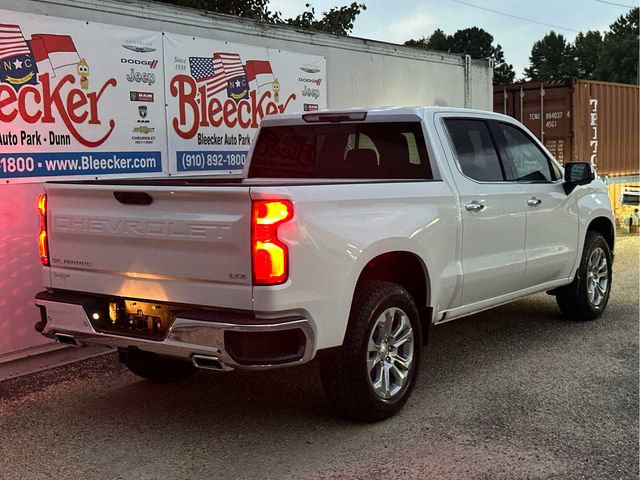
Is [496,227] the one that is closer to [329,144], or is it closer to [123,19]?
[329,144]

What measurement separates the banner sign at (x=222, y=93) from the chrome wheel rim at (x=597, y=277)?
3.62 meters

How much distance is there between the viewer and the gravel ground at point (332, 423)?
151 inches

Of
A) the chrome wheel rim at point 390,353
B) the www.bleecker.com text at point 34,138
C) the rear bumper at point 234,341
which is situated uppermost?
the www.bleecker.com text at point 34,138

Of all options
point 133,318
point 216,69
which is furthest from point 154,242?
point 216,69

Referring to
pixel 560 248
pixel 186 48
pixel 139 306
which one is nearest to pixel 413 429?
pixel 139 306

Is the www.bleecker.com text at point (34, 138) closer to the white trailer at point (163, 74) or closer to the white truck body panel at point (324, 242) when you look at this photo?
the white trailer at point (163, 74)

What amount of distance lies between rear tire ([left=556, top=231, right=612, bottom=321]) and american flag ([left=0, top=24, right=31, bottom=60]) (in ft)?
16.6

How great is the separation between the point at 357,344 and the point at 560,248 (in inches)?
111

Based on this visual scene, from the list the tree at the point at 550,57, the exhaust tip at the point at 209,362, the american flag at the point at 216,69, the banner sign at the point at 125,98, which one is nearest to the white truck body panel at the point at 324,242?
the exhaust tip at the point at 209,362

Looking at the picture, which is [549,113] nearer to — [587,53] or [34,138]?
[34,138]

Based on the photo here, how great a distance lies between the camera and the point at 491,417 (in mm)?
4461

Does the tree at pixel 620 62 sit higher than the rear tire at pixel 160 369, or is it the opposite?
the tree at pixel 620 62

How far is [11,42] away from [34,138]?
75cm

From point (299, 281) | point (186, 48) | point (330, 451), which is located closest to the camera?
point (299, 281)
